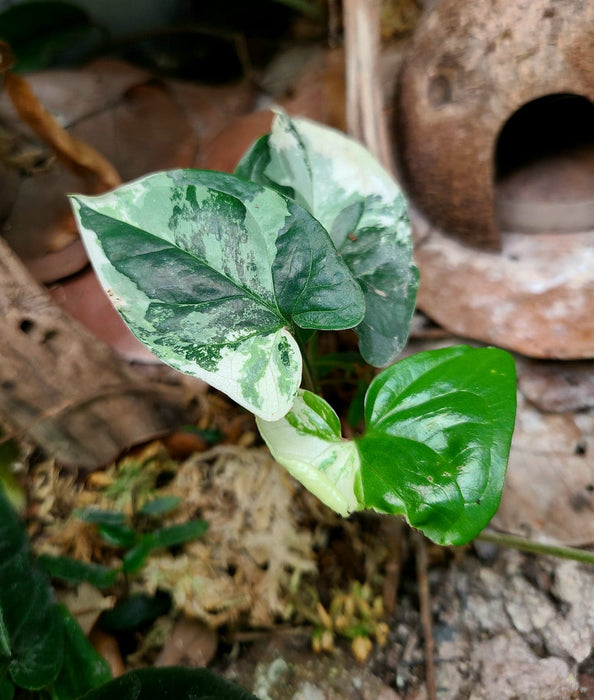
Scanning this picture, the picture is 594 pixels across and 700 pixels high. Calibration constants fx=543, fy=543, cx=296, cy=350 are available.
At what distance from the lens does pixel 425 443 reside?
0.66m

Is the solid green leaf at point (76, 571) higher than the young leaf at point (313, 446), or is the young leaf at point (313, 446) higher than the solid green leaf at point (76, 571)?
the young leaf at point (313, 446)

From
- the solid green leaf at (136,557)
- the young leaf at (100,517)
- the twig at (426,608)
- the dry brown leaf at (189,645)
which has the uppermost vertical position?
the young leaf at (100,517)

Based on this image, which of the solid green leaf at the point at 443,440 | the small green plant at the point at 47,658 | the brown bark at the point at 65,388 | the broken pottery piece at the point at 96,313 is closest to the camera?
the solid green leaf at the point at 443,440

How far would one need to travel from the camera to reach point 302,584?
1.02 metres

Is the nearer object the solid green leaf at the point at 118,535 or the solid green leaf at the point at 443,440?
the solid green leaf at the point at 443,440

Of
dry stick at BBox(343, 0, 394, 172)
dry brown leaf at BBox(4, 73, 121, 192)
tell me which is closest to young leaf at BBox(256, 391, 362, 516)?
dry stick at BBox(343, 0, 394, 172)

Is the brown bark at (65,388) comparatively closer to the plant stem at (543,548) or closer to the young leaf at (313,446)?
the young leaf at (313,446)

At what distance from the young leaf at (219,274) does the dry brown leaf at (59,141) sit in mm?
634

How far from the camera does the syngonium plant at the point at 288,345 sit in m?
0.63

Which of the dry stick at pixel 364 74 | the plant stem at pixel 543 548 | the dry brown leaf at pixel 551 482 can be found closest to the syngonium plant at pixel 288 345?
the plant stem at pixel 543 548

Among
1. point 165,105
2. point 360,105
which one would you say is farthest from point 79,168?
point 360,105

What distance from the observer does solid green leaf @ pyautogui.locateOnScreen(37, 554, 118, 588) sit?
3.02 feet

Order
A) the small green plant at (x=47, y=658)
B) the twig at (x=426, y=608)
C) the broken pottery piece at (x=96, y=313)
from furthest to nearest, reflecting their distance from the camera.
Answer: the broken pottery piece at (x=96, y=313) → the twig at (x=426, y=608) → the small green plant at (x=47, y=658)

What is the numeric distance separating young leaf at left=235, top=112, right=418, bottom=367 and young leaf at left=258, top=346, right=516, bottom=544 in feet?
0.36
